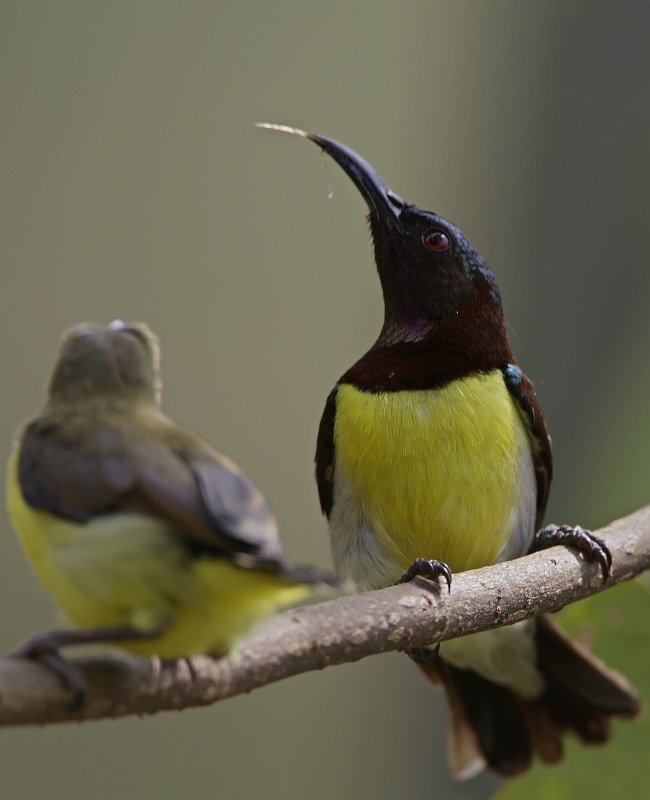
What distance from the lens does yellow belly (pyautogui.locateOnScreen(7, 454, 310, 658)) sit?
0.68 metres

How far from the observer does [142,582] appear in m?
0.69

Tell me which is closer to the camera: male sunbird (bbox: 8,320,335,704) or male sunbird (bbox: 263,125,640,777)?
male sunbird (bbox: 8,320,335,704)

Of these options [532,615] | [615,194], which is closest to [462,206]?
[615,194]

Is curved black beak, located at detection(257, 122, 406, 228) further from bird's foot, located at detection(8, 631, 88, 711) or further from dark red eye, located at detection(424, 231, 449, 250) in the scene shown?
bird's foot, located at detection(8, 631, 88, 711)

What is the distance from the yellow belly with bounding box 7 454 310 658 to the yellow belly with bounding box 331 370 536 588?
619 mm

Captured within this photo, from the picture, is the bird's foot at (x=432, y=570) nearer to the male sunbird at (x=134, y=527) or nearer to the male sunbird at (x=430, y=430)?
the male sunbird at (x=430, y=430)

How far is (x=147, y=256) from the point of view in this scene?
242 cm

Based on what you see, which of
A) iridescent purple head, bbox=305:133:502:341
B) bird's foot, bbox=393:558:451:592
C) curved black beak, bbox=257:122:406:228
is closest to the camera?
bird's foot, bbox=393:558:451:592

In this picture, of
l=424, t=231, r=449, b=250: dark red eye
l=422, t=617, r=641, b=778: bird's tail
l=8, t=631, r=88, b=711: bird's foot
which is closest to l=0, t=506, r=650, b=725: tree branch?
l=8, t=631, r=88, b=711: bird's foot

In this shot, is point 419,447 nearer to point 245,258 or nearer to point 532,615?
point 532,615

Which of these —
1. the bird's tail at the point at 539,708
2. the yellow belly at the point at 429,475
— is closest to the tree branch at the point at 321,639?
the yellow belly at the point at 429,475

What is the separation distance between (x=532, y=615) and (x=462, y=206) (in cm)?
228

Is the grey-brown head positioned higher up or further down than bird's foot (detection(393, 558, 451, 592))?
higher up

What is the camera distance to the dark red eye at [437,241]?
1.43 meters
